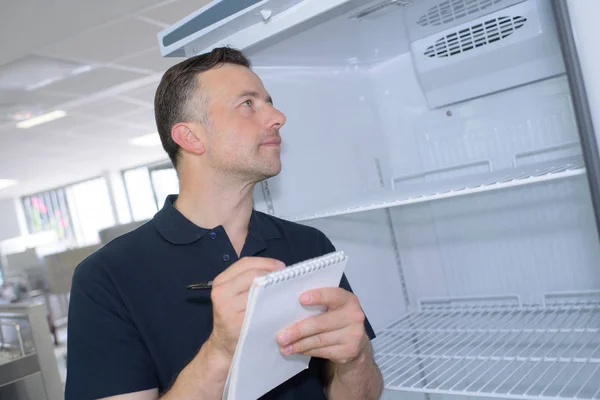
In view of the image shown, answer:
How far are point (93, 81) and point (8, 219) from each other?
25.2ft

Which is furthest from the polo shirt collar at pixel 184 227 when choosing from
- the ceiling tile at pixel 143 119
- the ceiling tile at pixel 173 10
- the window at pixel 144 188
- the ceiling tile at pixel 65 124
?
the window at pixel 144 188

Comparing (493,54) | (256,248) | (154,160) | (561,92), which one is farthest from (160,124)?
(154,160)

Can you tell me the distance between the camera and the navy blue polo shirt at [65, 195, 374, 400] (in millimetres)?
823

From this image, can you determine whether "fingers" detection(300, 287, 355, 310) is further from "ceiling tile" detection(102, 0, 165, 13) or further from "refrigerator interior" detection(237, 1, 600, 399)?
"ceiling tile" detection(102, 0, 165, 13)

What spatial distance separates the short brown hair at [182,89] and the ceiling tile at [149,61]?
2579mm

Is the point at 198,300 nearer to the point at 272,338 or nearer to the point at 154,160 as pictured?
the point at 272,338

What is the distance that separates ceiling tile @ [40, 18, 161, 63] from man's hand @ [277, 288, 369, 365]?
2687 millimetres

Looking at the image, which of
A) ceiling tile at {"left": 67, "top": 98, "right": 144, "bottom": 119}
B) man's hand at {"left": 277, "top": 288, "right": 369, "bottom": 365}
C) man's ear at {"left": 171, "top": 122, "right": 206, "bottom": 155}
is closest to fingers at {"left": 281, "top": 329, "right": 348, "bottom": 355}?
man's hand at {"left": 277, "top": 288, "right": 369, "bottom": 365}

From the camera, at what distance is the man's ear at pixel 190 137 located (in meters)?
1.02

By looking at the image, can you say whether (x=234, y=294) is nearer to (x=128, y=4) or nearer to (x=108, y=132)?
(x=128, y=4)

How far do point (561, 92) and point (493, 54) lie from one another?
0.61 ft

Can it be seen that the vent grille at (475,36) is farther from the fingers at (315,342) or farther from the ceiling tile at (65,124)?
the ceiling tile at (65,124)

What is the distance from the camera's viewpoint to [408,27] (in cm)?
126

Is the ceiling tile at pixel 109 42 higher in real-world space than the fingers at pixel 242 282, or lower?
higher
